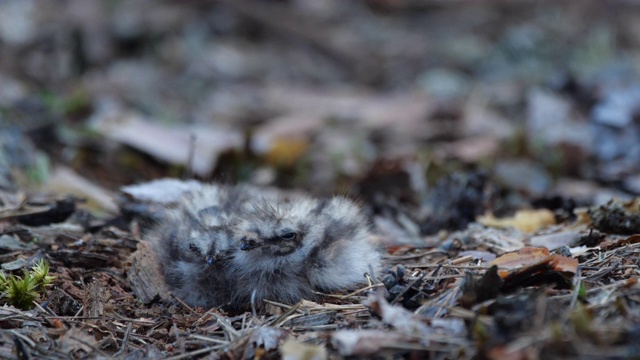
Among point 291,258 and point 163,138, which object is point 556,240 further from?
point 163,138

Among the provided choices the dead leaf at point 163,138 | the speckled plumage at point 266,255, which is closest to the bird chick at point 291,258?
the speckled plumage at point 266,255

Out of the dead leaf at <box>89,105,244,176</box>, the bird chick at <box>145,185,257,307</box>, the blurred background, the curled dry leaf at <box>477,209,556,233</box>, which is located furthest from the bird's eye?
the dead leaf at <box>89,105,244,176</box>

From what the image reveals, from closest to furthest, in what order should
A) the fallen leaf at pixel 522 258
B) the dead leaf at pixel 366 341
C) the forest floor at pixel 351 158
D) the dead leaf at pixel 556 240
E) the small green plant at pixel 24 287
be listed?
the dead leaf at pixel 366 341, the forest floor at pixel 351 158, the fallen leaf at pixel 522 258, the small green plant at pixel 24 287, the dead leaf at pixel 556 240

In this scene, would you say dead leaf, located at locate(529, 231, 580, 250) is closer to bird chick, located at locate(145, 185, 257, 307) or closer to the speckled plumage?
the speckled plumage

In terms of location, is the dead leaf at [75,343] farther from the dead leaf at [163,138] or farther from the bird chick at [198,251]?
the dead leaf at [163,138]

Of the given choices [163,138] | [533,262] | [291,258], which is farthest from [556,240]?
[163,138]

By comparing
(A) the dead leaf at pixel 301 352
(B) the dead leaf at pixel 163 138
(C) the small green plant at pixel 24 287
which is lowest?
(B) the dead leaf at pixel 163 138
